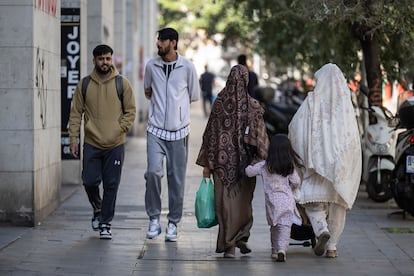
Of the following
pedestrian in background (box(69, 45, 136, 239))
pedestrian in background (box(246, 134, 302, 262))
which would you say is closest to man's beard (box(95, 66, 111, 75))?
pedestrian in background (box(69, 45, 136, 239))

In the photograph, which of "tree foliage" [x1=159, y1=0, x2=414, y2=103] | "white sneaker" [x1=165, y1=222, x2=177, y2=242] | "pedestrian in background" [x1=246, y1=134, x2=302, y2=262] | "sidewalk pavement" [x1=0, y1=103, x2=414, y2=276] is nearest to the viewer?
"sidewalk pavement" [x1=0, y1=103, x2=414, y2=276]

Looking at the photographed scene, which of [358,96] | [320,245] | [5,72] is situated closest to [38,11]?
[5,72]

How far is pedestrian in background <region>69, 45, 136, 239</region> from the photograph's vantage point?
9.66 meters

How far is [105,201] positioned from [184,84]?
4.47 feet

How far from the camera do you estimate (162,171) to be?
9.73 metres

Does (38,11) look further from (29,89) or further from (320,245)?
(320,245)

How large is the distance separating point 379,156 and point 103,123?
4.59 m

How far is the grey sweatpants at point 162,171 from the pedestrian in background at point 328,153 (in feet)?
3.97

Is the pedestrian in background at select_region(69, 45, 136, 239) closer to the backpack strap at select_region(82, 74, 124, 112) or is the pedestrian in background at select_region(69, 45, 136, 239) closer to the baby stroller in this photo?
the backpack strap at select_region(82, 74, 124, 112)

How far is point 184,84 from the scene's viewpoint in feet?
31.9

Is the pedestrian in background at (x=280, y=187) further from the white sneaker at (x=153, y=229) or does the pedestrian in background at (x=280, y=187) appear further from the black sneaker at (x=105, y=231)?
the black sneaker at (x=105, y=231)

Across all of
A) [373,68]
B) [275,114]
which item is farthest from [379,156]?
[275,114]

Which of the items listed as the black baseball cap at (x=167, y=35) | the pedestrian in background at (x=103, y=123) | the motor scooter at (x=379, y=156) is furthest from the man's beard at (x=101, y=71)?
the motor scooter at (x=379, y=156)

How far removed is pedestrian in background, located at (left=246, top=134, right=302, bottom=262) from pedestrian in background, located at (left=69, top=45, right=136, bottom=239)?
154 cm
